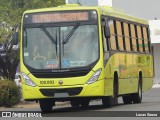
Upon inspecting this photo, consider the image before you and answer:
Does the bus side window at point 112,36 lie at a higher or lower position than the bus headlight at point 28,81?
higher

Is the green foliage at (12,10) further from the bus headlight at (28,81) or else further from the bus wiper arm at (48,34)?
the bus headlight at (28,81)

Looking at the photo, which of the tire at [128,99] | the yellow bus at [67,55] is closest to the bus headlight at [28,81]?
the yellow bus at [67,55]

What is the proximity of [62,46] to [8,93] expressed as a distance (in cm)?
748

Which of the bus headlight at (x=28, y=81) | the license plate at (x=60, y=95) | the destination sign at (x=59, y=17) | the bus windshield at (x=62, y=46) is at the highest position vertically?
the destination sign at (x=59, y=17)

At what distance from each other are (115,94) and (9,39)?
35.5 feet

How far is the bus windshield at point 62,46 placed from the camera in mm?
20281

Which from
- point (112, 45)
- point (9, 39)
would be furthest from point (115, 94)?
point (9, 39)

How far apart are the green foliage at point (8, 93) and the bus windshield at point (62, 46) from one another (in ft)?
21.3

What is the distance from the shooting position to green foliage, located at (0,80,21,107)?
26.9 m

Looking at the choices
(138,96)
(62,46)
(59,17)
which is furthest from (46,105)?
(138,96)

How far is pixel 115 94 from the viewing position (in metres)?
22.5

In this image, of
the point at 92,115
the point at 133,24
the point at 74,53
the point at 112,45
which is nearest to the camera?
the point at 92,115

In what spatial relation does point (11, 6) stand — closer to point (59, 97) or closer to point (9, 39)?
point (9, 39)

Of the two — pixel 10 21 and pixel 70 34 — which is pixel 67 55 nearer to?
pixel 70 34
